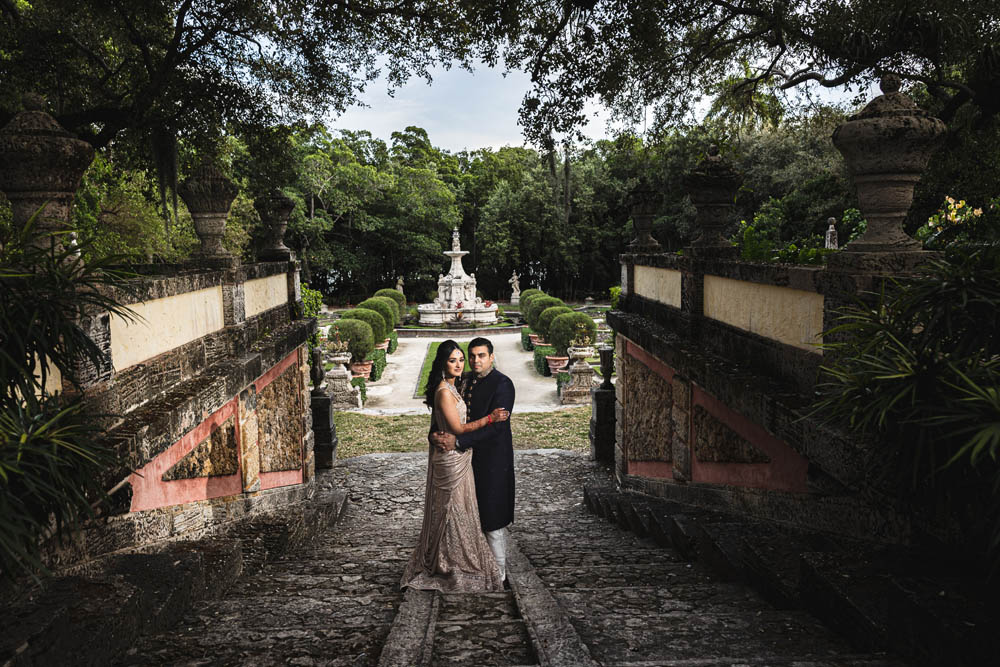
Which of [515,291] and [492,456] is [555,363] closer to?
[492,456]

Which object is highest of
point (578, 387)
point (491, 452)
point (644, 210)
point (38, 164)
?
point (644, 210)

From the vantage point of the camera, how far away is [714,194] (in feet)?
20.0

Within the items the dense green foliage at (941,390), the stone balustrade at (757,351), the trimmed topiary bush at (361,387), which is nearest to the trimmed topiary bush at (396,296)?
the trimmed topiary bush at (361,387)

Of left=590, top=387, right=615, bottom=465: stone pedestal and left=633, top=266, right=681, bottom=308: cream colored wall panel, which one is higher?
left=633, top=266, right=681, bottom=308: cream colored wall panel

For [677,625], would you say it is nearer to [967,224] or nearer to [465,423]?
[465,423]

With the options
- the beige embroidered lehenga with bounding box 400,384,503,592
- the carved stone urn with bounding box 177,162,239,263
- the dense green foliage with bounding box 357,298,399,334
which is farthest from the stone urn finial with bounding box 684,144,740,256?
the dense green foliage with bounding box 357,298,399,334

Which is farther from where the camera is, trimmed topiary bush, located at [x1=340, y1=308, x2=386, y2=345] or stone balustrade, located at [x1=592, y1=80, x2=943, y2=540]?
trimmed topiary bush, located at [x1=340, y1=308, x2=386, y2=345]

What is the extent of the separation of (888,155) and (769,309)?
1505 mm

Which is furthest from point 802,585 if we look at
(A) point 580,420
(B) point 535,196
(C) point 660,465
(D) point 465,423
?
(B) point 535,196

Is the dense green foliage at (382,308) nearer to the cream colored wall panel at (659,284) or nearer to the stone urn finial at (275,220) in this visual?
the stone urn finial at (275,220)

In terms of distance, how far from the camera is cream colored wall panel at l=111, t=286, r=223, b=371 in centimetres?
425

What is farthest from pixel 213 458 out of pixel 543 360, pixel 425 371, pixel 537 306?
pixel 537 306

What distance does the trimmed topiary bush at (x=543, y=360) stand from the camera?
1955 cm

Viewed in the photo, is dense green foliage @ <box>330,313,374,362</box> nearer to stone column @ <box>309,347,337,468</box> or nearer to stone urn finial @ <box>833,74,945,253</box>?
stone column @ <box>309,347,337,468</box>
